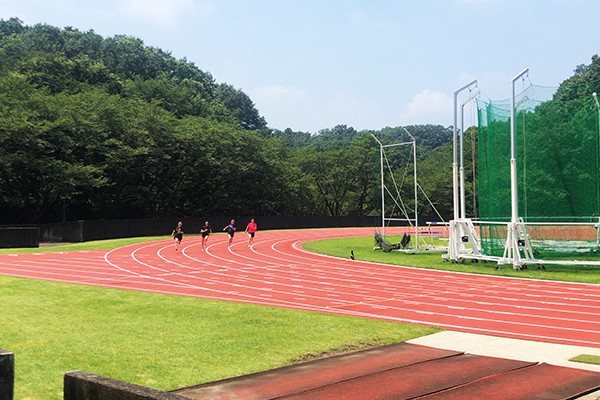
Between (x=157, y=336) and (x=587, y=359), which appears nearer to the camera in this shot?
(x=587, y=359)

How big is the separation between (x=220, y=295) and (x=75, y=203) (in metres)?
40.7

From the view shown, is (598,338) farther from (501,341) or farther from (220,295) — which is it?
(220,295)

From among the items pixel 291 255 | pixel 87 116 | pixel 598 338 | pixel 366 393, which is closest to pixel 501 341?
pixel 598 338

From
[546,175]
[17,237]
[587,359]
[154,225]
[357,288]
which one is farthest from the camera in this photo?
[154,225]

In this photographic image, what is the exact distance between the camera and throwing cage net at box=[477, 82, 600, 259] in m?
24.0

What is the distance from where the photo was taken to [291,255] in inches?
1142

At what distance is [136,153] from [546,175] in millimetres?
34864

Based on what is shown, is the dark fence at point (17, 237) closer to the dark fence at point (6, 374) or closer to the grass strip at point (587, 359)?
the dark fence at point (6, 374)

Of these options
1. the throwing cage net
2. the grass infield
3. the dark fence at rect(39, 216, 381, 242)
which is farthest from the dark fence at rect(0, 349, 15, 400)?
the dark fence at rect(39, 216, 381, 242)

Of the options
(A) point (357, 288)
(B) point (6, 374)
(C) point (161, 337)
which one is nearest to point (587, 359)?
(C) point (161, 337)

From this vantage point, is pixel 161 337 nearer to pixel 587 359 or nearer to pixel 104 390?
pixel 104 390

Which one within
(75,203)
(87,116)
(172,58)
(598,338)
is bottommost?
(598,338)

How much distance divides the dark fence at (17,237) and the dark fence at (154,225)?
513 cm

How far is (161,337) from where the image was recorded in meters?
9.30
